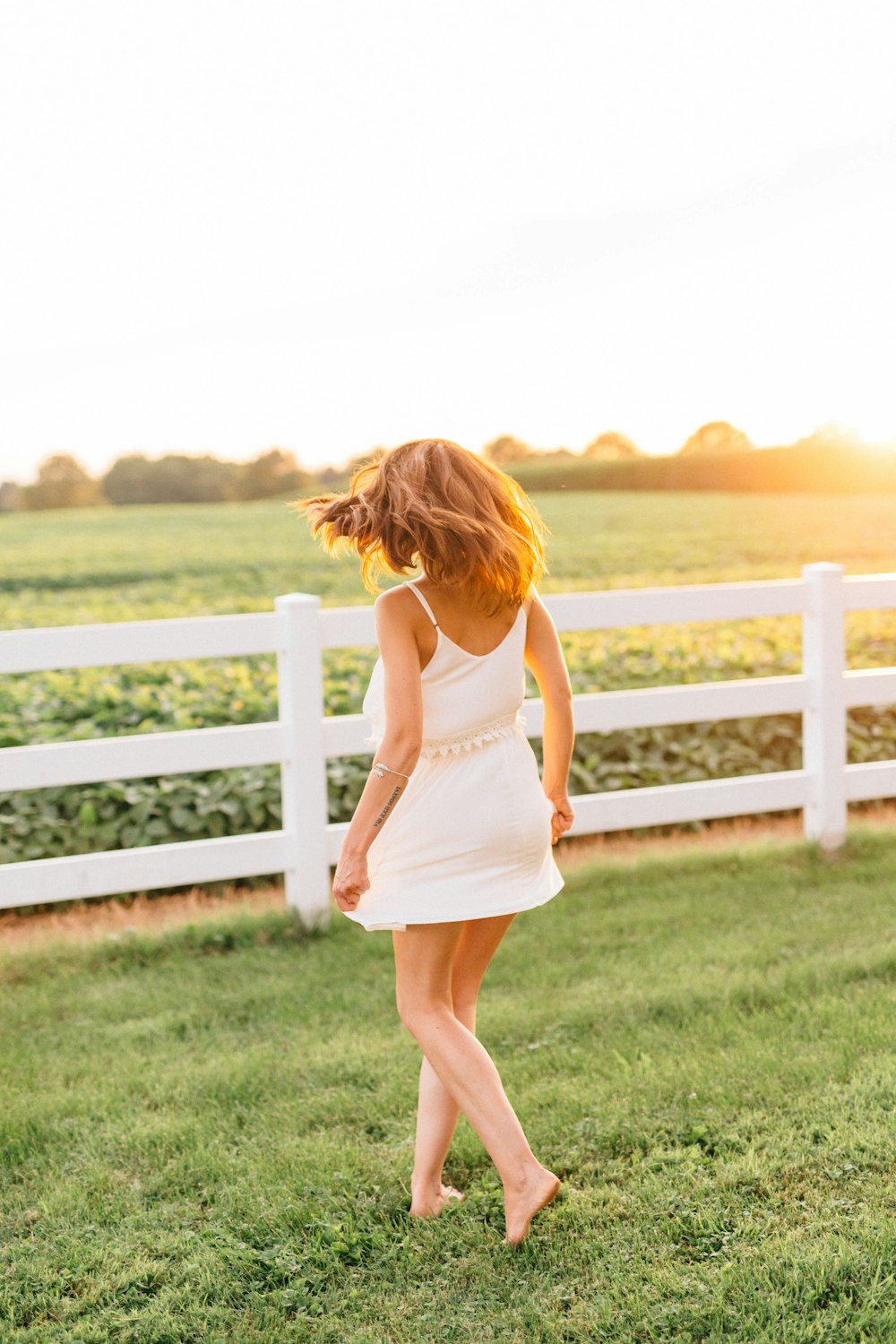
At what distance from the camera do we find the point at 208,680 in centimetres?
745

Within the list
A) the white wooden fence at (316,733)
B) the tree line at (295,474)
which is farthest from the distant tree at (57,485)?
the white wooden fence at (316,733)

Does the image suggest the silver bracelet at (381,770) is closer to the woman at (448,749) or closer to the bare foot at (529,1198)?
the woman at (448,749)

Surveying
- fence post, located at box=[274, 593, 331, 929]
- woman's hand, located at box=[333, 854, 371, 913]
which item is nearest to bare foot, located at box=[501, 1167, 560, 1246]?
woman's hand, located at box=[333, 854, 371, 913]

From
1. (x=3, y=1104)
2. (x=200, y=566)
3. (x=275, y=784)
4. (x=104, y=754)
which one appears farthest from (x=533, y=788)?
(x=200, y=566)

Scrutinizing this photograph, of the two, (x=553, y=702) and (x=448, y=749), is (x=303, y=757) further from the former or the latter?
(x=448, y=749)

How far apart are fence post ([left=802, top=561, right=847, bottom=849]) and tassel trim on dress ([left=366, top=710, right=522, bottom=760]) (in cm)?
321

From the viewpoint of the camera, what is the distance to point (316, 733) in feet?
15.5

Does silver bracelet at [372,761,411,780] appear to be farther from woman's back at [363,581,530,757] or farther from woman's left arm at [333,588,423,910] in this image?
woman's back at [363,581,530,757]

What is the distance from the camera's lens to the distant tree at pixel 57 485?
142ft

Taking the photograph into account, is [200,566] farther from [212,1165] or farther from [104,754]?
[212,1165]

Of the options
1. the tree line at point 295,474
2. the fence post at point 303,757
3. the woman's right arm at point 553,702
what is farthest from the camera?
the tree line at point 295,474

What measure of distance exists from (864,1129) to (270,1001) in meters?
1.92

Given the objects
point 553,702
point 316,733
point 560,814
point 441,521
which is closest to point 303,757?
point 316,733

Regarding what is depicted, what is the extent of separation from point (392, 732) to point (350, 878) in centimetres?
30
